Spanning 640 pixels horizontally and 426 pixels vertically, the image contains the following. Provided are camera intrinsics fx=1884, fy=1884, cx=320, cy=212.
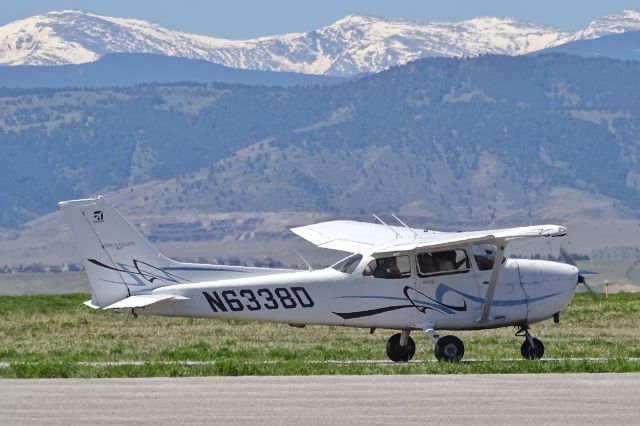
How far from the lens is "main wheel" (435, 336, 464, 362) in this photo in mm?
28750

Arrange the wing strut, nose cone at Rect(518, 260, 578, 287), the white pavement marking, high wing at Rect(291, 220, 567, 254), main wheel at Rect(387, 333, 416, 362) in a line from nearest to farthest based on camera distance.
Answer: the white pavement marking → high wing at Rect(291, 220, 567, 254) → the wing strut → nose cone at Rect(518, 260, 578, 287) → main wheel at Rect(387, 333, 416, 362)

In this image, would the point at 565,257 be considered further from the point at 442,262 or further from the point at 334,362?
the point at 334,362

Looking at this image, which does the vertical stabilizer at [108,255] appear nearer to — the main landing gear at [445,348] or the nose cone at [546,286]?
the main landing gear at [445,348]

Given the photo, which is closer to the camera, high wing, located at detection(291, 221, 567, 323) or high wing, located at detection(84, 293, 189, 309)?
high wing, located at detection(291, 221, 567, 323)

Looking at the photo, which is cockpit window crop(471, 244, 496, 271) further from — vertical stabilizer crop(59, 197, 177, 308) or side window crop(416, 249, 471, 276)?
vertical stabilizer crop(59, 197, 177, 308)

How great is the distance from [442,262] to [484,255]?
66cm

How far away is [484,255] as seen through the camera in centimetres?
2908

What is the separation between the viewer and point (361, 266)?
29.1 metres

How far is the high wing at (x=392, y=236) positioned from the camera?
27500mm

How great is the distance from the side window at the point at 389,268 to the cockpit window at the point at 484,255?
1054 millimetres

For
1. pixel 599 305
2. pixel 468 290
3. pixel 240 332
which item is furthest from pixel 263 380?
pixel 599 305

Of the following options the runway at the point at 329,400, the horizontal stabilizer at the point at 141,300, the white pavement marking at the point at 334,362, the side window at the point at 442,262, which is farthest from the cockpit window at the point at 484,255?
the horizontal stabilizer at the point at 141,300

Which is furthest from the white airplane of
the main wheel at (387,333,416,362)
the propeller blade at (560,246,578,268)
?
the main wheel at (387,333,416,362)

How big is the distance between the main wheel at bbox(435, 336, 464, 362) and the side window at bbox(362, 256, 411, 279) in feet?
3.86
